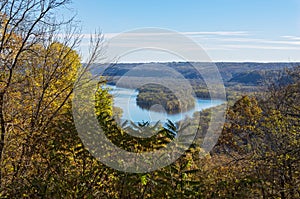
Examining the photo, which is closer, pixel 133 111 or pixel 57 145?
pixel 57 145

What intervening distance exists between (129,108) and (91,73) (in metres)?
1.02

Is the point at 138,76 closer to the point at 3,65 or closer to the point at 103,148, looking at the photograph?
the point at 103,148

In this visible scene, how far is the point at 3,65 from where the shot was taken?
472cm

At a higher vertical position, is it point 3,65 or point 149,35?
point 149,35

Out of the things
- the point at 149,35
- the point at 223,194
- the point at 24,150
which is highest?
the point at 149,35

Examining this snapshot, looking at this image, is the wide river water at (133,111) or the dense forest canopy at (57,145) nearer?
the dense forest canopy at (57,145)

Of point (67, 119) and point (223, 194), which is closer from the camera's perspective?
point (223, 194)

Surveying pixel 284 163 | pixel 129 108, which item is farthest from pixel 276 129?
pixel 129 108

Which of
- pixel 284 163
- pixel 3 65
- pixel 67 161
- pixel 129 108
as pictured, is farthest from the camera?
pixel 129 108

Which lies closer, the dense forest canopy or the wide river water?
the dense forest canopy

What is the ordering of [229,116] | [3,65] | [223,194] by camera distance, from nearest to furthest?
[223,194] → [3,65] → [229,116]

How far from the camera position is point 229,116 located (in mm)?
14000

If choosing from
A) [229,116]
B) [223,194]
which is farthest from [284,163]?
[229,116]

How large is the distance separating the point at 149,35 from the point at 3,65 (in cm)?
215
